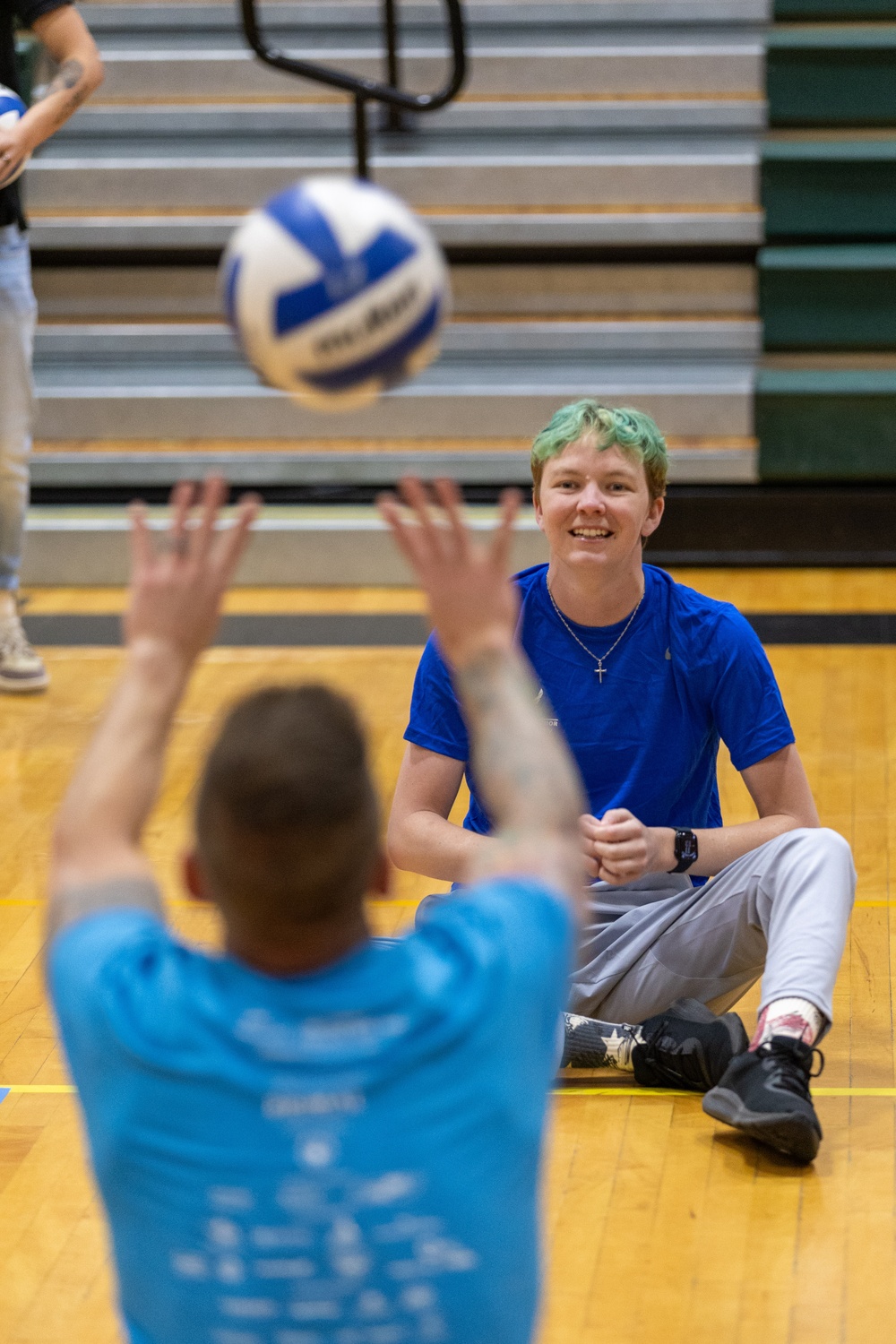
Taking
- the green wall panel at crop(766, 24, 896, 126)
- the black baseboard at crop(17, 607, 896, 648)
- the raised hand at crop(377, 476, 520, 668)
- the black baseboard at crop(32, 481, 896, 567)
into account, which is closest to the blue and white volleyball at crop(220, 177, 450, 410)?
the raised hand at crop(377, 476, 520, 668)

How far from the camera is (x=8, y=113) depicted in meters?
4.45

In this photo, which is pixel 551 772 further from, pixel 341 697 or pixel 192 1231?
pixel 192 1231

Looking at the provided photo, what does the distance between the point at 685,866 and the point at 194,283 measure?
466 cm

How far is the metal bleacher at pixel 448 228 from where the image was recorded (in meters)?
6.44

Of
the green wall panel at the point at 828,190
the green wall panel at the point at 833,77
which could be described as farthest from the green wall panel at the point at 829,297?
the green wall panel at the point at 833,77

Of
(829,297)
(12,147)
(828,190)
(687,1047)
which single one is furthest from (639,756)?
(828,190)

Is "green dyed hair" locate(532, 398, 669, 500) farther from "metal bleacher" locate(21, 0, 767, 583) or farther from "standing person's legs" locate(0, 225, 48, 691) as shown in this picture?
"metal bleacher" locate(21, 0, 767, 583)

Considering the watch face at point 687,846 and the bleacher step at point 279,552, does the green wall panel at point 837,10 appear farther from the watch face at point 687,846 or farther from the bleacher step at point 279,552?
the watch face at point 687,846

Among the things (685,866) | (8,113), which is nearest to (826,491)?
(8,113)

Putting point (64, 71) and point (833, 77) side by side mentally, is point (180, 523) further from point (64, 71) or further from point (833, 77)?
point (833, 77)

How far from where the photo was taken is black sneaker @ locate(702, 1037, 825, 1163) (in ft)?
8.11

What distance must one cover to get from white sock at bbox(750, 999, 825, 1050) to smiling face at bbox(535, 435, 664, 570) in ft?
2.34

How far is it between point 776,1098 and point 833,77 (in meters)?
5.20

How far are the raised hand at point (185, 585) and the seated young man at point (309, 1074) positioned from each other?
198 millimetres
